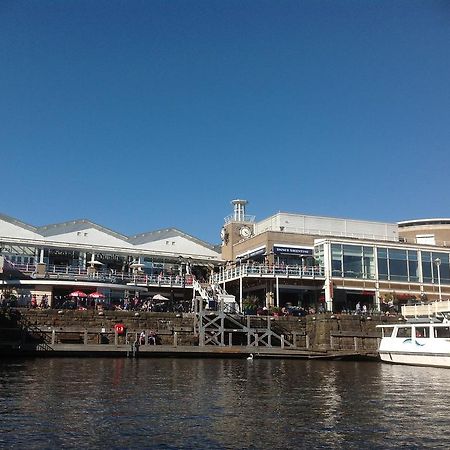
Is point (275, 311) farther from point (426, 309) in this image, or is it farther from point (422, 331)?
point (422, 331)

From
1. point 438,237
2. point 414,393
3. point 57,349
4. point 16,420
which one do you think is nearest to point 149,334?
point 57,349

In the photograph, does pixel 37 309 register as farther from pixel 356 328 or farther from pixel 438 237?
pixel 438 237

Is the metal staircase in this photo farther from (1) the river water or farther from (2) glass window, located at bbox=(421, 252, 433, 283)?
(2) glass window, located at bbox=(421, 252, 433, 283)

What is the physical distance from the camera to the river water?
45.2 ft

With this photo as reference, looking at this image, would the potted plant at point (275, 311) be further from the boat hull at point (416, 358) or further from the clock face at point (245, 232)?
the clock face at point (245, 232)

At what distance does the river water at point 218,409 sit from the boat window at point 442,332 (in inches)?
280

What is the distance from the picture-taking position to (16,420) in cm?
1550

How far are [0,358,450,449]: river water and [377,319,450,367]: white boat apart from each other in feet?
21.1

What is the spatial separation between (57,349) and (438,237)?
4599 cm

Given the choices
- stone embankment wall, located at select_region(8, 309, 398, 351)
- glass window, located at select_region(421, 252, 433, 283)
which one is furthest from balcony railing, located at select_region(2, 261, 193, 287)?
glass window, located at select_region(421, 252, 433, 283)

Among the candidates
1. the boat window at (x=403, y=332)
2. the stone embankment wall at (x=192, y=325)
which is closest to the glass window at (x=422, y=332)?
the boat window at (x=403, y=332)

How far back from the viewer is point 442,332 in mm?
36781

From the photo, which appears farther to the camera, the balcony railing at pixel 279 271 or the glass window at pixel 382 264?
the glass window at pixel 382 264

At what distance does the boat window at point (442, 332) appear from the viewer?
3647 centimetres
